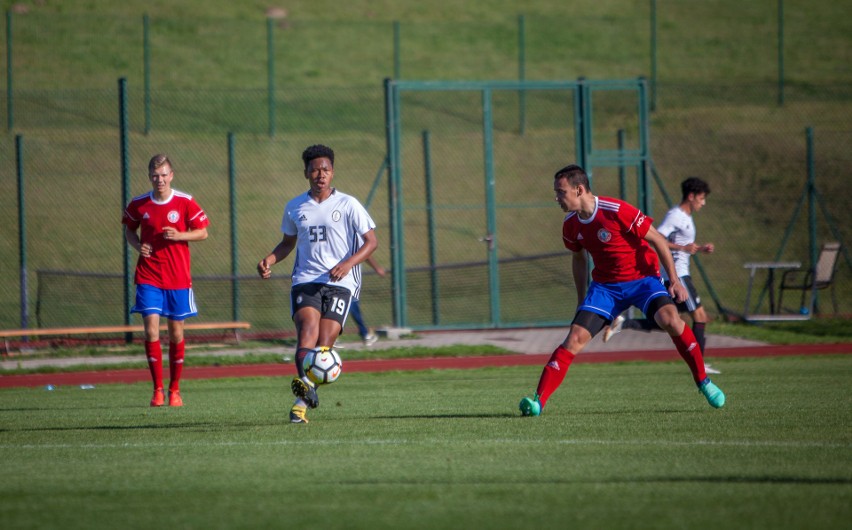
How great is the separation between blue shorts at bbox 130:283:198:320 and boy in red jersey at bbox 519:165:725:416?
357cm

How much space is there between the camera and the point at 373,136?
3008 cm

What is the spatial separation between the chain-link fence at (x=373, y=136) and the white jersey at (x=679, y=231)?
17.9 ft

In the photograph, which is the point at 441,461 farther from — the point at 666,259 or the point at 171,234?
the point at 171,234

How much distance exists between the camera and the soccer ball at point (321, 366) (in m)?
8.23

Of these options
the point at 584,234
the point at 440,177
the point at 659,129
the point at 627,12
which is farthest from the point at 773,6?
the point at 584,234

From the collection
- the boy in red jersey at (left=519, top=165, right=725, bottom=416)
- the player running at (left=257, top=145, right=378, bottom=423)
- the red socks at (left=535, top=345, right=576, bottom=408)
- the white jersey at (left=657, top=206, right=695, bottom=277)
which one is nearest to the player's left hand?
the player running at (left=257, top=145, right=378, bottom=423)

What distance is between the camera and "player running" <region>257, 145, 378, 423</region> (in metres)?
8.68

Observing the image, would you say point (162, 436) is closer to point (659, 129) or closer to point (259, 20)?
point (659, 129)

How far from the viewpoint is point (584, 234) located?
8.85 metres

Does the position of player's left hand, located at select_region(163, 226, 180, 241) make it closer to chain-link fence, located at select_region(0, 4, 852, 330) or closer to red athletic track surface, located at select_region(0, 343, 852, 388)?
red athletic track surface, located at select_region(0, 343, 852, 388)

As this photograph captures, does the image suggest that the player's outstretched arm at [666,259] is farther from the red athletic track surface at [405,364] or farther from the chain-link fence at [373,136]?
Result: the chain-link fence at [373,136]

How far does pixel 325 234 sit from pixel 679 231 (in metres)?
5.49

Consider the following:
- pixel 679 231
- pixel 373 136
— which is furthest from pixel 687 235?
pixel 373 136

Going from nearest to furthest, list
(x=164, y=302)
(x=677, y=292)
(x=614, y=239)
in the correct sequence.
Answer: (x=677, y=292)
(x=614, y=239)
(x=164, y=302)
